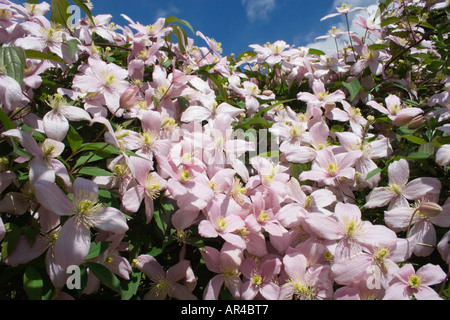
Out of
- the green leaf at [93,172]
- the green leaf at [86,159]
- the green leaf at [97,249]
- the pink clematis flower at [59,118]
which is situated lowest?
the green leaf at [97,249]

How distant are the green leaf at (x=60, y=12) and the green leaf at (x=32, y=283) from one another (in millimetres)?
747

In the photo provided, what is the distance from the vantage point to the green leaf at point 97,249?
63cm

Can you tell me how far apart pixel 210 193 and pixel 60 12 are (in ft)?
2.34

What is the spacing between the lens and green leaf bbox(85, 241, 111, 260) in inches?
24.9

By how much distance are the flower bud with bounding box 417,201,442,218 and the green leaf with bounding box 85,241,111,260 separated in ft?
2.27

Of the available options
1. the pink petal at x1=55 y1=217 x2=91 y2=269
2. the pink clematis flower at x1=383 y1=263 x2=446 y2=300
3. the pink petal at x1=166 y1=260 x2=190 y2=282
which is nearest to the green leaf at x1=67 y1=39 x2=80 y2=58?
the pink petal at x1=55 y1=217 x2=91 y2=269

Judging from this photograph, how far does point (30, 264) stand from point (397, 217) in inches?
31.4

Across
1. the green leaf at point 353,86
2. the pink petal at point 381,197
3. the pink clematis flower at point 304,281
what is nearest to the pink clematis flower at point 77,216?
the pink clematis flower at point 304,281

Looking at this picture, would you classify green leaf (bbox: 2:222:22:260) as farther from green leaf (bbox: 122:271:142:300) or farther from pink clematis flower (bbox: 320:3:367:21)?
pink clematis flower (bbox: 320:3:367:21)

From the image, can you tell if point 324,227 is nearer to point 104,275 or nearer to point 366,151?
point 366,151

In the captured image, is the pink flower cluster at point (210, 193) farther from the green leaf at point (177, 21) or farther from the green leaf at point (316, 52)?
the green leaf at point (316, 52)

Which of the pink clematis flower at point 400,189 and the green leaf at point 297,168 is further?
the green leaf at point 297,168

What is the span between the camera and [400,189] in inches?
33.8
